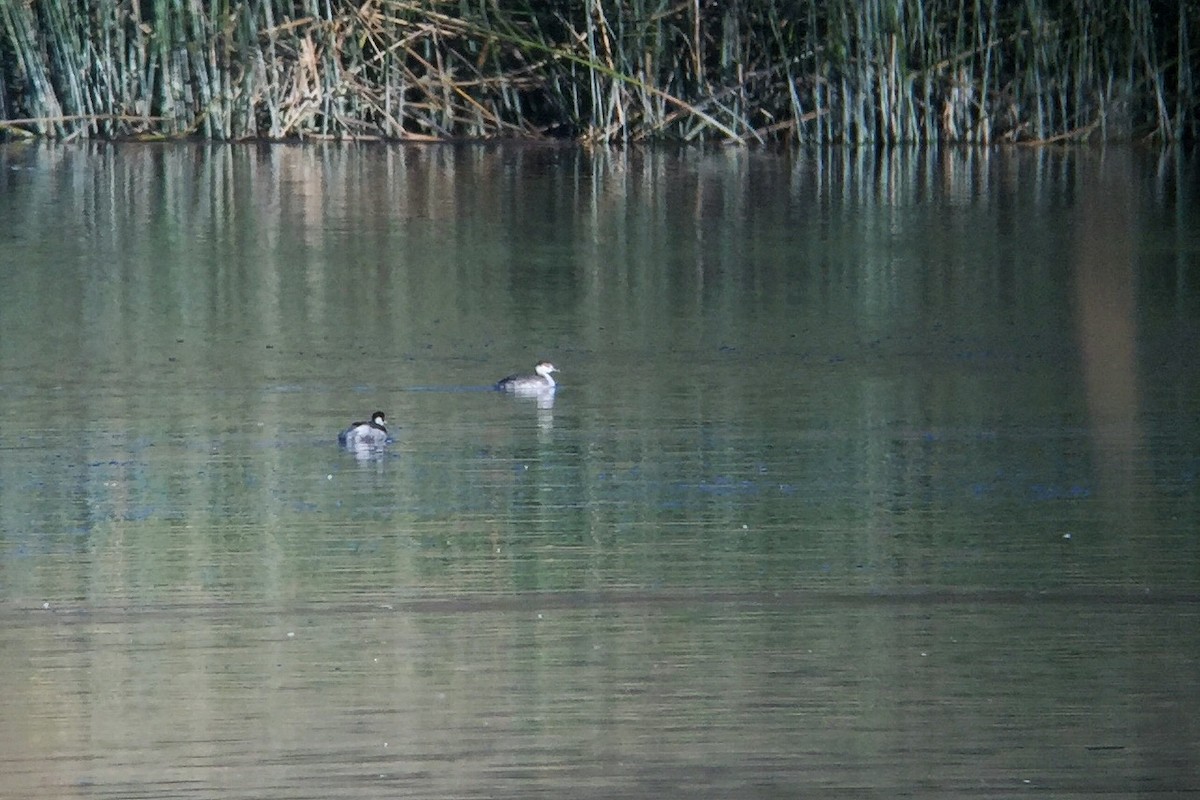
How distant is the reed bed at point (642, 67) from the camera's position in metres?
17.8

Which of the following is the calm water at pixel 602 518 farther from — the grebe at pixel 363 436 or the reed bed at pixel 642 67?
the reed bed at pixel 642 67

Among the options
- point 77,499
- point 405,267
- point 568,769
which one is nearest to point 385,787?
point 568,769

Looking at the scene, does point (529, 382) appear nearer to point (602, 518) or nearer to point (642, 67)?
point (602, 518)

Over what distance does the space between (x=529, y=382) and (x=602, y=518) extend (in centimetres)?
171

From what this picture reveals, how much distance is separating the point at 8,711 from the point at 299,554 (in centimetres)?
119

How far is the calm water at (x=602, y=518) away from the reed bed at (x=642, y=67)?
22.1 feet

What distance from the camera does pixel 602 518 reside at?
536 centimetres

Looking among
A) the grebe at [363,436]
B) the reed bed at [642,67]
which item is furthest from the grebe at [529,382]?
the reed bed at [642,67]

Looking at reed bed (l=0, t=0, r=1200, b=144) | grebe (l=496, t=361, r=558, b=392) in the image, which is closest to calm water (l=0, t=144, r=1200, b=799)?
grebe (l=496, t=361, r=558, b=392)

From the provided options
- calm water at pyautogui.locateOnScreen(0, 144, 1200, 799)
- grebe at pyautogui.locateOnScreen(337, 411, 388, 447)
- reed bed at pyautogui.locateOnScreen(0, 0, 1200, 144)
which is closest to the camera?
calm water at pyautogui.locateOnScreen(0, 144, 1200, 799)

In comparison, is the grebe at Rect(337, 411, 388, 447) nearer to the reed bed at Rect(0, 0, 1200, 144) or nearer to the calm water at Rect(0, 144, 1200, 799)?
the calm water at Rect(0, 144, 1200, 799)

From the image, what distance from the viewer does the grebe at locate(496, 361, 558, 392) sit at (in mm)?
7004

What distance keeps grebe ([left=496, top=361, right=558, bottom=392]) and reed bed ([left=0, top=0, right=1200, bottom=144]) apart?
34.9 ft

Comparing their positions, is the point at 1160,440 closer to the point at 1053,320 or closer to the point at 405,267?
the point at 1053,320
